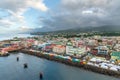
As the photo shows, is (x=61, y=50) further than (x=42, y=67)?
Yes

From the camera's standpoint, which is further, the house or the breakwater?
the house

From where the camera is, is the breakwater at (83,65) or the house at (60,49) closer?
the breakwater at (83,65)

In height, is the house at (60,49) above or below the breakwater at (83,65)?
above

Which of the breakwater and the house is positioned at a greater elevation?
the house

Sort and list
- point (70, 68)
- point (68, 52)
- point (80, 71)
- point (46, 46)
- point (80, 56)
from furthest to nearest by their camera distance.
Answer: point (46, 46)
point (68, 52)
point (80, 56)
point (70, 68)
point (80, 71)

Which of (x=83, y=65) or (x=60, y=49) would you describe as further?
(x=60, y=49)

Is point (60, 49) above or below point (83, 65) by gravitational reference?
above

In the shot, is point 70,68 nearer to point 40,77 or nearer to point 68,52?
point 40,77

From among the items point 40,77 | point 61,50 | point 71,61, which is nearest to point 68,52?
point 61,50

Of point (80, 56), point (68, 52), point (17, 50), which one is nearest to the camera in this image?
point (80, 56)

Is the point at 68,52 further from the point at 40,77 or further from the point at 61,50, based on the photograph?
the point at 40,77
